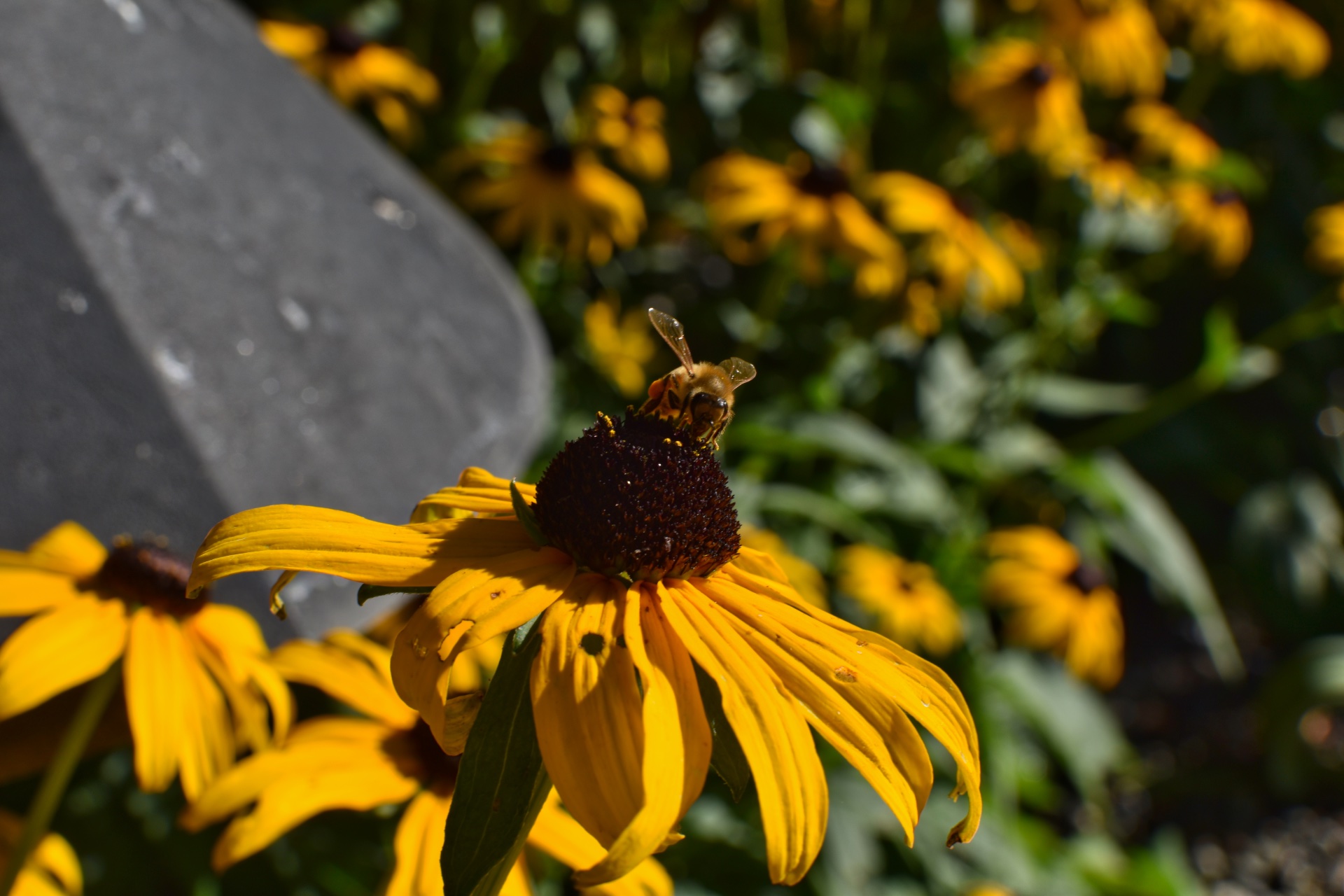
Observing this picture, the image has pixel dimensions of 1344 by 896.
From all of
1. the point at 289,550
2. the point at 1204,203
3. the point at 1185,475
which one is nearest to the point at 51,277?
the point at 289,550

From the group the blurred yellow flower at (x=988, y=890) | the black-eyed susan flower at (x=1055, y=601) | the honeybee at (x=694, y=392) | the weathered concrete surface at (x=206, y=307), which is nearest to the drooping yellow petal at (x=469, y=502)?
the honeybee at (x=694, y=392)

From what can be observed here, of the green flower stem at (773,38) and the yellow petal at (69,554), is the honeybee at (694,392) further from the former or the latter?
the green flower stem at (773,38)

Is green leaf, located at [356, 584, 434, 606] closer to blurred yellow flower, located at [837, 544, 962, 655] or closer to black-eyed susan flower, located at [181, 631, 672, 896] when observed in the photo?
black-eyed susan flower, located at [181, 631, 672, 896]

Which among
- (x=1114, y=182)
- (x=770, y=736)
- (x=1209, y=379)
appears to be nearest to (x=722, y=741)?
(x=770, y=736)

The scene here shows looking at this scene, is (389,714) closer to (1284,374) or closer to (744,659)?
(744,659)

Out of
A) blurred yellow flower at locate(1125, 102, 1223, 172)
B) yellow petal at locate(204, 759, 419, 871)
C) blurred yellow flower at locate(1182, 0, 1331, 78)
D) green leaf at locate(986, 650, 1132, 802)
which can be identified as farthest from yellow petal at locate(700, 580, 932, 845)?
blurred yellow flower at locate(1182, 0, 1331, 78)

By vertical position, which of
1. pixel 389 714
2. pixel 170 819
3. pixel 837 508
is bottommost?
pixel 837 508
